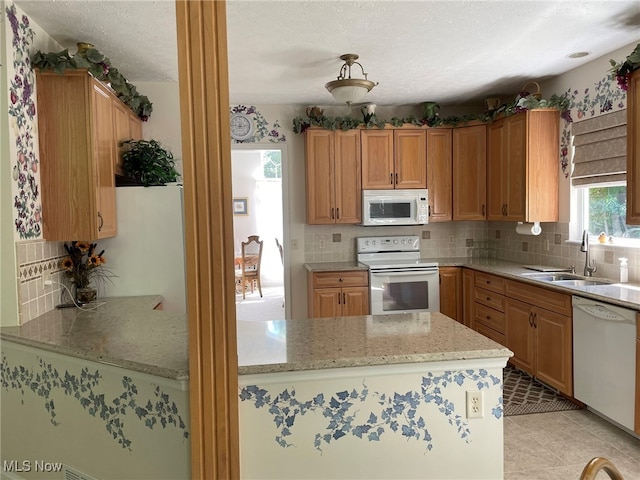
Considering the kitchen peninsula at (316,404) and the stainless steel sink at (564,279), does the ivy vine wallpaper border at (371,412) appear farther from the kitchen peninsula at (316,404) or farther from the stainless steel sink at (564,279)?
the stainless steel sink at (564,279)

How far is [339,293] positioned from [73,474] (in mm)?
2760

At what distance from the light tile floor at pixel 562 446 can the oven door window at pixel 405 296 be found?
4.98ft

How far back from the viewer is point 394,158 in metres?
4.55

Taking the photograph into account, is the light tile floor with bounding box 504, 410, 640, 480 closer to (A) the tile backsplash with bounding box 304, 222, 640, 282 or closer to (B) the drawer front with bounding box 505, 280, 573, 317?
(B) the drawer front with bounding box 505, 280, 573, 317

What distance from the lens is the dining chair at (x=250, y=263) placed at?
23.7 feet

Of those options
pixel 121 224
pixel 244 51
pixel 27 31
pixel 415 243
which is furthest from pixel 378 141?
pixel 27 31

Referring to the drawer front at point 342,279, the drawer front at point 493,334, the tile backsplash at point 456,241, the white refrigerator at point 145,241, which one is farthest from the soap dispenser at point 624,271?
the white refrigerator at point 145,241

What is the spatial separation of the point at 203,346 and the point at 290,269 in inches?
132

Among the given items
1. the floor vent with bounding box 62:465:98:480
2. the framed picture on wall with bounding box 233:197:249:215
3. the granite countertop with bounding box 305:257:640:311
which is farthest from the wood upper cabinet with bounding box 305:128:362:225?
the framed picture on wall with bounding box 233:197:249:215

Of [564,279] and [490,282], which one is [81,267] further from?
[564,279]

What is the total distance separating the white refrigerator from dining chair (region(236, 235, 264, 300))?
4.12 m

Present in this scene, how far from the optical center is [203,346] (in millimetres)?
1342

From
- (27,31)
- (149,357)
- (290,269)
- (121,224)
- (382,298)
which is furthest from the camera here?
(290,269)

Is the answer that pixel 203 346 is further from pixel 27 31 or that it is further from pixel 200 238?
pixel 27 31
